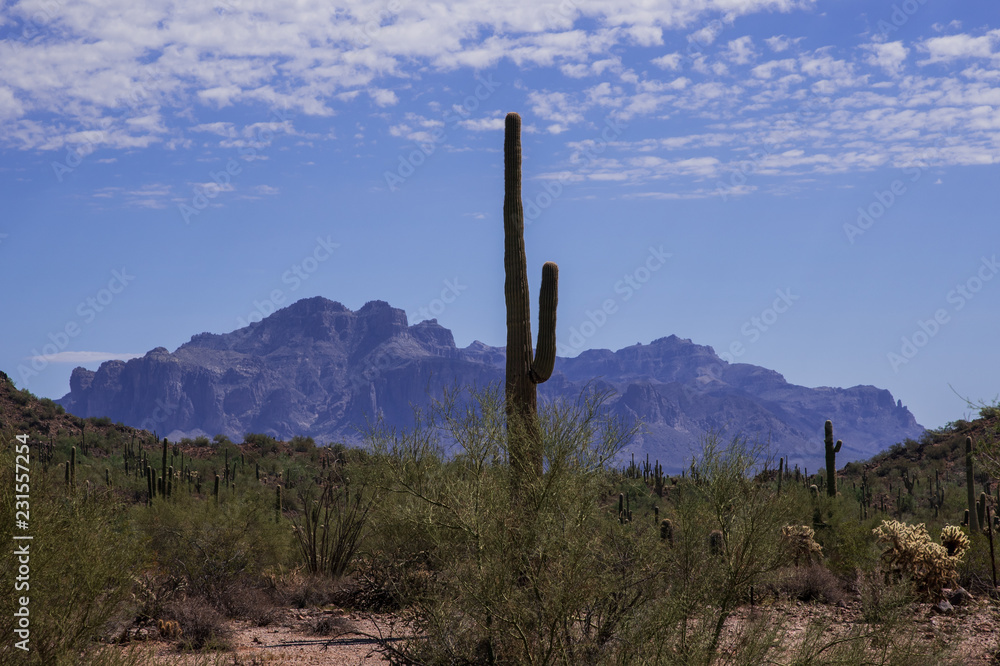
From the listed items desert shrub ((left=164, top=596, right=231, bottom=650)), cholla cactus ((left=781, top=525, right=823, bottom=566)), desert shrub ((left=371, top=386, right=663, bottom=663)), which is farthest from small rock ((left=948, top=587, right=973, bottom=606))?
desert shrub ((left=164, top=596, right=231, bottom=650))

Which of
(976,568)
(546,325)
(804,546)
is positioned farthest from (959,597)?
(546,325)

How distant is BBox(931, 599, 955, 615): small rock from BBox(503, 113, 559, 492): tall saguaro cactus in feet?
23.3

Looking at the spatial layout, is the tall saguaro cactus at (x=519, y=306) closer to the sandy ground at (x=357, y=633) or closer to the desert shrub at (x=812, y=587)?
the sandy ground at (x=357, y=633)

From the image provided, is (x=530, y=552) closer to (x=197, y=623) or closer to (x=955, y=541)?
(x=197, y=623)

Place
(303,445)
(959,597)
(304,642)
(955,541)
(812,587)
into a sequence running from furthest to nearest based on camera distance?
(303,445) < (812,587) < (955,541) < (959,597) < (304,642)

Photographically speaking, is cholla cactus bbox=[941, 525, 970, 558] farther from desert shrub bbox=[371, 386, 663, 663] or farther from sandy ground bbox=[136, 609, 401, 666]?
sandy ground bbox=[136, 609, 401, 666]

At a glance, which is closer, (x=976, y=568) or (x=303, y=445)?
(x=976, y=568)

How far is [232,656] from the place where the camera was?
33.9 feet

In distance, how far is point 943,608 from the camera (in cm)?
1263

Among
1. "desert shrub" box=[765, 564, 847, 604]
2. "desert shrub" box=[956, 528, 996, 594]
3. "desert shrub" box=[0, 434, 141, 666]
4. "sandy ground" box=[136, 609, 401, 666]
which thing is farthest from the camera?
"desert shrub" box=[956, 528, 996, 594]

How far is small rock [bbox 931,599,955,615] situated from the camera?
41.5 ft

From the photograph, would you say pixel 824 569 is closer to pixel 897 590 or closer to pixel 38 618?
pixel 897 590

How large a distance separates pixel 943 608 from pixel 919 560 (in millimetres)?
892

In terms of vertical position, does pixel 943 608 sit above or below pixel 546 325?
below
